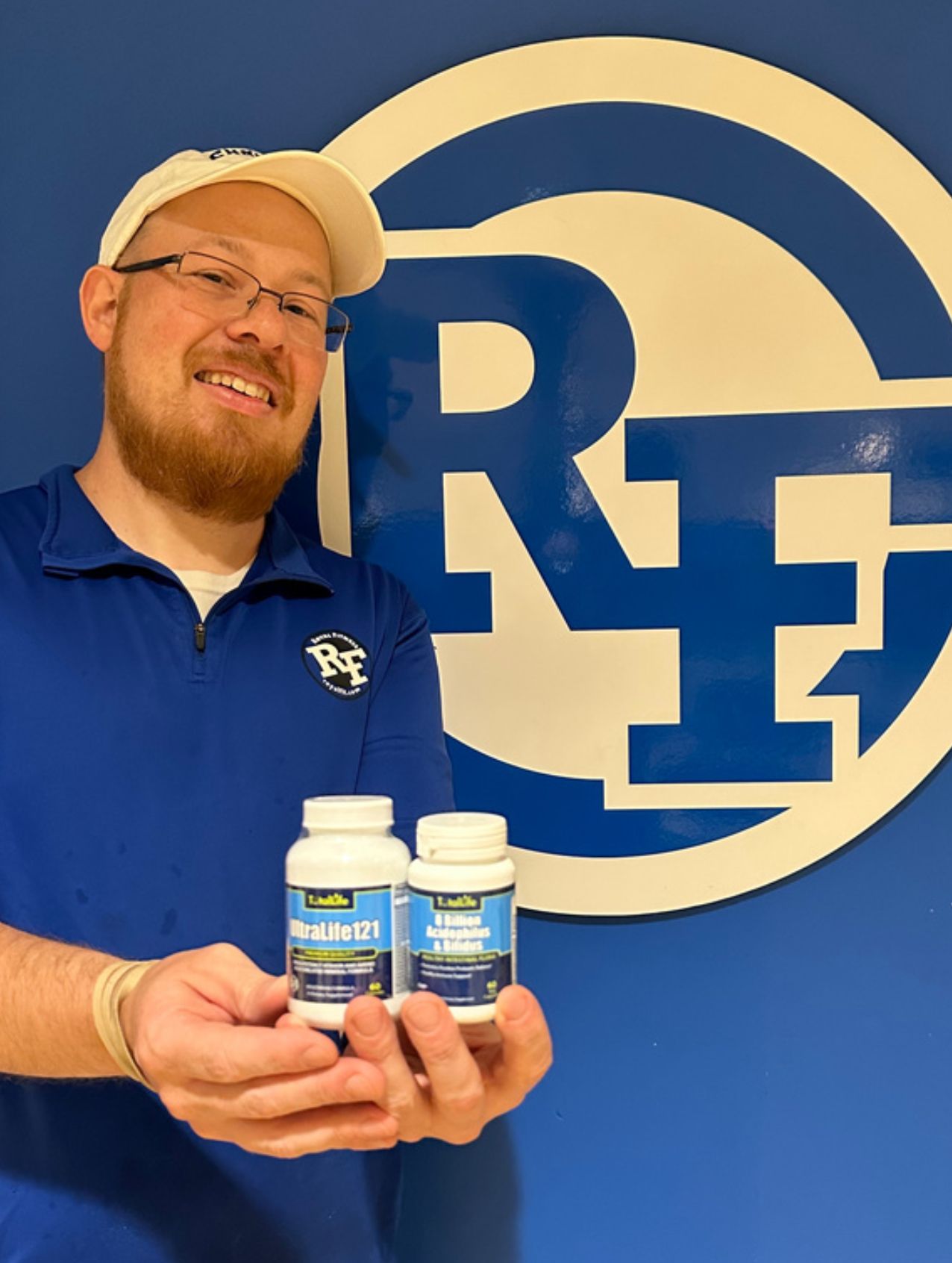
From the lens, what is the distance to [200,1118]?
1.97ft

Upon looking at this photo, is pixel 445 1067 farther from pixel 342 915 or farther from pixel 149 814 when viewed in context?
pixel 149 814

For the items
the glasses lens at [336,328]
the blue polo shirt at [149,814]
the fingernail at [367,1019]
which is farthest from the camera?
the glasses lens at [336,328]

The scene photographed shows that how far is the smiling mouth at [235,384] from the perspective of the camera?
0.85 meters

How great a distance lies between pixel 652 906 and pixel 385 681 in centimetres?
38

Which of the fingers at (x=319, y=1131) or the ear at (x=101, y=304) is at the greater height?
the ear at (x=101, y=304)

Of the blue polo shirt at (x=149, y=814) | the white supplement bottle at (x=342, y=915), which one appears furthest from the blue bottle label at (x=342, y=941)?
the blue polo shirt at (x=149, y=814)

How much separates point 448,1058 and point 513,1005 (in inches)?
1.8

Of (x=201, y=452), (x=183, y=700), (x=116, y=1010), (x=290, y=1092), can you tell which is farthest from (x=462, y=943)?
(x=201, y=452)

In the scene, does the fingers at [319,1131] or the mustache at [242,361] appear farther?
the mustache at [242,361]

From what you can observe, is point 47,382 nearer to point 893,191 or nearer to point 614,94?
point 614,94

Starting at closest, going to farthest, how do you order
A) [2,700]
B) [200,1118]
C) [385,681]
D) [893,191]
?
[200,1118] → [2,700] → [385,681] → [893,191]

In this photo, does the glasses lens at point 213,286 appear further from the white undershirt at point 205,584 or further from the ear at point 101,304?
the white undershirt at point 205,584

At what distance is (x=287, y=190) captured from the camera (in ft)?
2.93

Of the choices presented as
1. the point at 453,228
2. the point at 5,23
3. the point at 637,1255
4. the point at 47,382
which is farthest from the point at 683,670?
the point at 5,23
